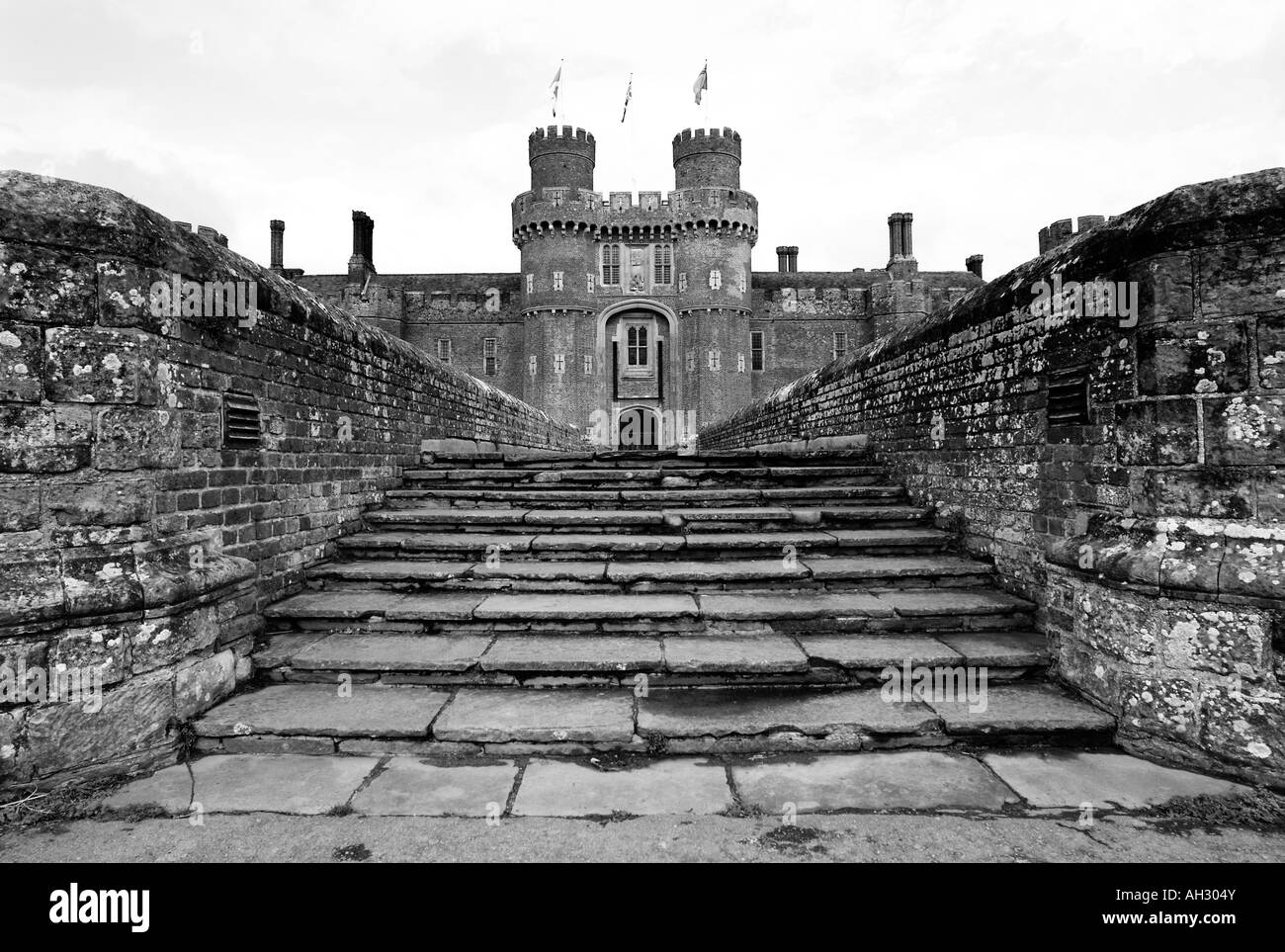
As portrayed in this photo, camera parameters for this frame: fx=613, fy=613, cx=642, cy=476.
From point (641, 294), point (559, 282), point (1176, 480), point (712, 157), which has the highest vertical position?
point (712, 157)

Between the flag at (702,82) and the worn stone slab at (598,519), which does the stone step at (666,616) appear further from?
the flag at (702,82)

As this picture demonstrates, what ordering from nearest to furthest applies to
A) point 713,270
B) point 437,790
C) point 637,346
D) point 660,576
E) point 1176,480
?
point 437,790 < point 1176,480 < point 660,576 < point 713,270 < point 637,346

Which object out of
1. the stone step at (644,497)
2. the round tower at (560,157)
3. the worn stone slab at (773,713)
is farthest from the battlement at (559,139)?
the worn stone slab at (773,713)

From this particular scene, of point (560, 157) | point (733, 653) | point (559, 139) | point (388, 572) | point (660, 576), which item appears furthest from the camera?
point (560, 157)

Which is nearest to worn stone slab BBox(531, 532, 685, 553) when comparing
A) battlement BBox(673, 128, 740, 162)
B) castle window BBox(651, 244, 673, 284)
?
castle window BBox(651, 244, 673, 284)

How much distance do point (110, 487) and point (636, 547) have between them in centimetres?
340

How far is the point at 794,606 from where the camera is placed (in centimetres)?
427

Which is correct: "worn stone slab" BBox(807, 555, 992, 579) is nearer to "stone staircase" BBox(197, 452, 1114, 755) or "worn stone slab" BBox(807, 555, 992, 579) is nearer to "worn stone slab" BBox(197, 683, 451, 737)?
"stone staircase" BBox(197, 452, 1114, 755)

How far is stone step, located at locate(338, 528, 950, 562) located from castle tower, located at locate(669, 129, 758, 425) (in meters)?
28.0

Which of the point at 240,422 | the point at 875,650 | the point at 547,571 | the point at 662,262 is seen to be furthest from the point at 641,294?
the point at 875,650

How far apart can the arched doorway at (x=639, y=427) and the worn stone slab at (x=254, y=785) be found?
102 feet

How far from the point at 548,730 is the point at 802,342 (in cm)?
3532

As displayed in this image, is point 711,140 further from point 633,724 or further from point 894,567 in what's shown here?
point 633,724
